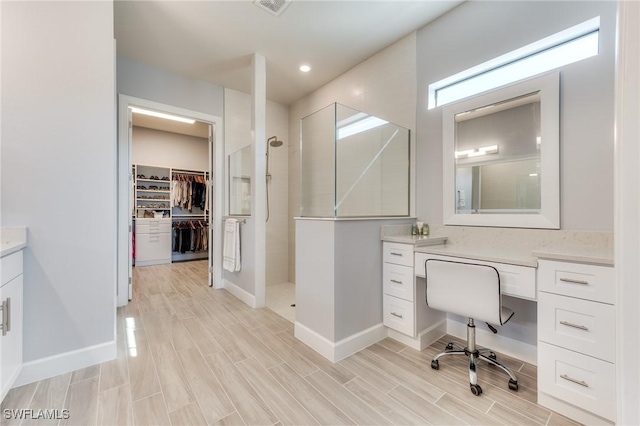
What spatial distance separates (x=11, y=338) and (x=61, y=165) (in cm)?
107

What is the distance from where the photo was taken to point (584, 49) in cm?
180

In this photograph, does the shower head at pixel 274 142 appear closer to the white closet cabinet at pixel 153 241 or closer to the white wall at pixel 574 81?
the white wall at pixel 574 81

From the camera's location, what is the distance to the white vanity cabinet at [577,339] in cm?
131

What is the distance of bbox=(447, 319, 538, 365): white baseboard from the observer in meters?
1.98

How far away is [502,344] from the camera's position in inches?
83.4

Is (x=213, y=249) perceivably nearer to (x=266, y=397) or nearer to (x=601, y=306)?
(x=266, y=397)

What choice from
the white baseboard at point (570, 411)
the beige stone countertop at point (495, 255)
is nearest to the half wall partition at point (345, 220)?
the beige stone countertop at point (495, 255)

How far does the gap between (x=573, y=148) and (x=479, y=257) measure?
38.8 inches

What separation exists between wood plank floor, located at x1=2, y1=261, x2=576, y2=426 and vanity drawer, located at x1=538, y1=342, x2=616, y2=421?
150mm

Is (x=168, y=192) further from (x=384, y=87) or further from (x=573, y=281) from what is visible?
(x=573, y=281)

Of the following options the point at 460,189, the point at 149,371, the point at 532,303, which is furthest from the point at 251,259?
the point at 532,303

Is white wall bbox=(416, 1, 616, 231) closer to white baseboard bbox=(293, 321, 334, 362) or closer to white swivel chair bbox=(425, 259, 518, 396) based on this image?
white swivel chair bbox=(425, 259, 518, 396)

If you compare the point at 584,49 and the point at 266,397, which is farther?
the point at 584,49

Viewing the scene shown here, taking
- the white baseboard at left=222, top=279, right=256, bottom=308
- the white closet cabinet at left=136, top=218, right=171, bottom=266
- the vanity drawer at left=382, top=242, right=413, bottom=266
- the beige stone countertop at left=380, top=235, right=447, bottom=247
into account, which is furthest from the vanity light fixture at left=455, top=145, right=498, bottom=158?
the white closet cabinet at left=136, top=218, right=171, bottom=266
